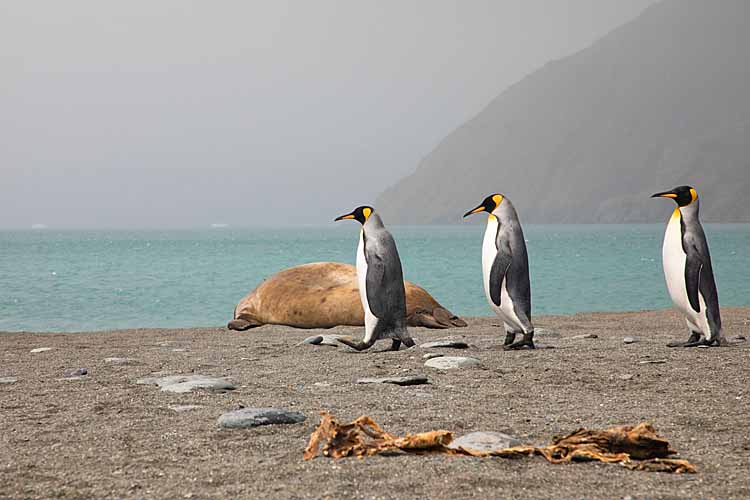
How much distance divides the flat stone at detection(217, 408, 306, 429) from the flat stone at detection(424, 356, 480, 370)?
2.22 metres

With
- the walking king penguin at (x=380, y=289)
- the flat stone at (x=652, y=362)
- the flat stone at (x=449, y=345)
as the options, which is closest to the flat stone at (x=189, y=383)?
the walking king penguin at (x=380, y=289)

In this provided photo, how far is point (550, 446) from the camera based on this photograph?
373 centimetres

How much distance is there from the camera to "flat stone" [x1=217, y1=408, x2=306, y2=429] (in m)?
4.46

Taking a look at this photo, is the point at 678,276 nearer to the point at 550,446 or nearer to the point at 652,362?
the point at 652,362

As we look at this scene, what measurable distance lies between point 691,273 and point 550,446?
15.5 feet

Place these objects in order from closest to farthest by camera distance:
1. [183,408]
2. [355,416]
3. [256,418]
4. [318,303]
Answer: [256,418], [355,416], [183,408], [318,303]

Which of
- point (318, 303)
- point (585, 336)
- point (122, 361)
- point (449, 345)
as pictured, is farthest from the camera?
point (318, 303)

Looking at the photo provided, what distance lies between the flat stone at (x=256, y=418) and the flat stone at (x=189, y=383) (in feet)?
3.69

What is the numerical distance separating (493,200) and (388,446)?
4872 mm

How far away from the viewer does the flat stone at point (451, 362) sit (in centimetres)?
661

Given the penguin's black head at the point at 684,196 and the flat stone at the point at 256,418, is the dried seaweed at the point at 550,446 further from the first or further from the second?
the penguin's black head at the point at 684,196

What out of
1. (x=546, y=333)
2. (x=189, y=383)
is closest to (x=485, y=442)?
(x=189, y=383)

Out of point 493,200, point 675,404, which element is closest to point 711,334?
point 493,200

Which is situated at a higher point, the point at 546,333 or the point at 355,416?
the point at 355,416
